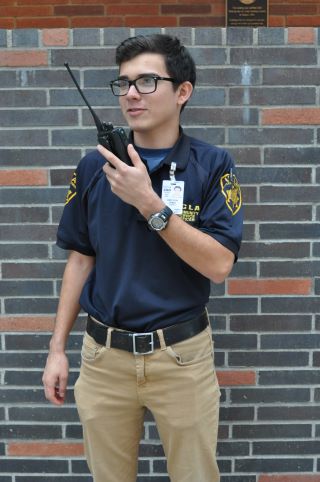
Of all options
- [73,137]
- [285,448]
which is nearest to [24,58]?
[73,137]

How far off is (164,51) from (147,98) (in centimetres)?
19

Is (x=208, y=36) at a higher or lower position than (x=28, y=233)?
higher

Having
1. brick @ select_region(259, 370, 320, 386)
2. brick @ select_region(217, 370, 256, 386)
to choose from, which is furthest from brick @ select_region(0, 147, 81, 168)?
brick @ select_region(259, 370, 320, 386)

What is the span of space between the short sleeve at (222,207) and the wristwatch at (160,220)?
0.20 m

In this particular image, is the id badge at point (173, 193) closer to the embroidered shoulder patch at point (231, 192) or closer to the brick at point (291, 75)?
the embroidered shoulder patch at point (231, 192)

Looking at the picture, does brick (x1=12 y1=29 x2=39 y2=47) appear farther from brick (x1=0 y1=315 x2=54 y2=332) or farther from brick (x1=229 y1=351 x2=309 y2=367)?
brick (x1=229 y1=351 x2=309 y2=367)

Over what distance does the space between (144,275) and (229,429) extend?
125 centimetres

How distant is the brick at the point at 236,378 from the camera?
9.63 ft

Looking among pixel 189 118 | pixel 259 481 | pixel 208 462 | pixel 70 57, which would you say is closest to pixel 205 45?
pixel 189 118

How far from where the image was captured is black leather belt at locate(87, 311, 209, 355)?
2.11 m

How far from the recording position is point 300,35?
8.96 feet

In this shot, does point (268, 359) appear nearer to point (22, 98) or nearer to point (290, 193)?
point (290, 193)

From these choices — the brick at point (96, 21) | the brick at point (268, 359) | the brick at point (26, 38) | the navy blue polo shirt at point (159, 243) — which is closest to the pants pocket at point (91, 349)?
the navy blue polo shirt at point (159, 243)

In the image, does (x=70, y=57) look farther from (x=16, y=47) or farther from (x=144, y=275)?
(x=144, y=275)
